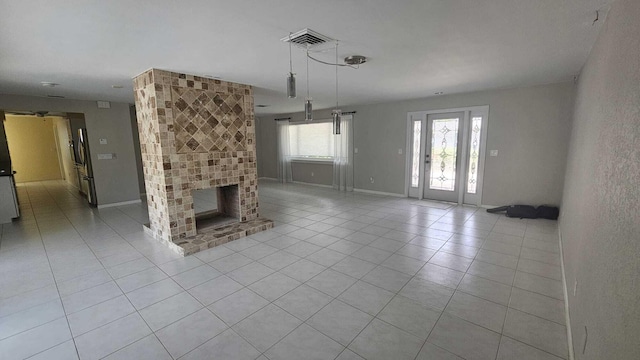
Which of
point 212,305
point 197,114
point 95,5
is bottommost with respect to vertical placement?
point 212,305

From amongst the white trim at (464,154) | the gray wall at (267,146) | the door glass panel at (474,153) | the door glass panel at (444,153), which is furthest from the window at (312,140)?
the door glass panel at (474,153)

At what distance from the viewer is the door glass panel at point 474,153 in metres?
5.12

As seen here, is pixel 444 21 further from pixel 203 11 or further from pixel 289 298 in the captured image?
pixel 289 298

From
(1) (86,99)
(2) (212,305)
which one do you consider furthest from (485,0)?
(1) (86,99)

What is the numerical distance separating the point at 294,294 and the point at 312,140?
20.0 feet

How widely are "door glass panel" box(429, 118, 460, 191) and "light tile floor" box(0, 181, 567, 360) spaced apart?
1522mm

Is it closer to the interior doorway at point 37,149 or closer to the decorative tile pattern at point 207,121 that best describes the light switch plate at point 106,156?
the decorative tile pattern at point 207,121

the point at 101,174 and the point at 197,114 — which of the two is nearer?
the point at 197,114

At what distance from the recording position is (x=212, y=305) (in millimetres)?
2307

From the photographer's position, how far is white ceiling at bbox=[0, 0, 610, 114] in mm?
1765

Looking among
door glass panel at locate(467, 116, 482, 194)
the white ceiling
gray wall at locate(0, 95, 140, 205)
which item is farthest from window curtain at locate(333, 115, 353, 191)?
gray wall at locate(0, 95, 140, 205)

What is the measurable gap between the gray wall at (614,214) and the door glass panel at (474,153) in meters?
3.46

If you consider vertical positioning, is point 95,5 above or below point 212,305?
above

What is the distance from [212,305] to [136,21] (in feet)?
7.61
